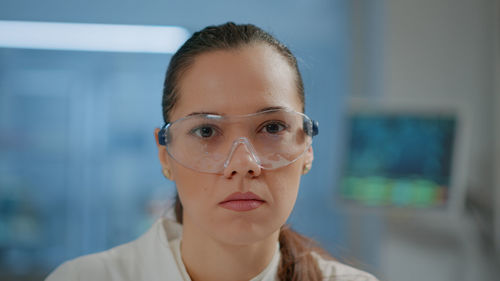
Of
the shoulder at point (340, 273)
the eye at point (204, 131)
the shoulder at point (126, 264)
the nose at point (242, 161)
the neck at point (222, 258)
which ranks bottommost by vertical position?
the shoulder at point (340, 273)

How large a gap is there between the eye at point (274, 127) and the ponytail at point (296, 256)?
1.35 feet

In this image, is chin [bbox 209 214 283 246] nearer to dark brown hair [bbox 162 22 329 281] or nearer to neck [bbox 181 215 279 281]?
neck [bbox 181 215 279 281]

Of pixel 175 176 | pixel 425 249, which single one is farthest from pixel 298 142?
pixel 425 249

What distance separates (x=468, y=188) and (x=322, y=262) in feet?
6.90

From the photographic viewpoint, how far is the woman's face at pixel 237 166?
1.04m

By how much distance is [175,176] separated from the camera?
1.15m

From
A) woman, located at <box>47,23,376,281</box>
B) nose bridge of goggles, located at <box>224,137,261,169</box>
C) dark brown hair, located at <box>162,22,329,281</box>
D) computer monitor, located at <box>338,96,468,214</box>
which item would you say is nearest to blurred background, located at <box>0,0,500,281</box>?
computer monitor, located at <box>338,96,468,214</box>

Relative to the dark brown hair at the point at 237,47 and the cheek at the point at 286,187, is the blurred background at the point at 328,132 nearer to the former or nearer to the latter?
the dark brown hair at the point at 237,47

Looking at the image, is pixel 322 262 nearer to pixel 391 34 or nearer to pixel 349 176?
pixel 349 176

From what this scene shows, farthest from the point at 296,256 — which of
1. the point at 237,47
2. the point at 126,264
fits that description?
the point at 237,47

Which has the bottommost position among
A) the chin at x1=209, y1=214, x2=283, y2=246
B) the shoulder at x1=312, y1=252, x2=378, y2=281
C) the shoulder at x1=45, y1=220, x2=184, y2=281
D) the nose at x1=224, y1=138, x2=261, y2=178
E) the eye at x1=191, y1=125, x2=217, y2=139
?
the shoulder at x1=312, y1=252, x2=378, y2=281

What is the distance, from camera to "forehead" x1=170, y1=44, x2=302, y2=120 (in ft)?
3.42

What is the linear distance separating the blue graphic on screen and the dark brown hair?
160 cm

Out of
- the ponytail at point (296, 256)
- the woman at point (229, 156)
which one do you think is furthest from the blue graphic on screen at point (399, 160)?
the woman at point (229, 156)
